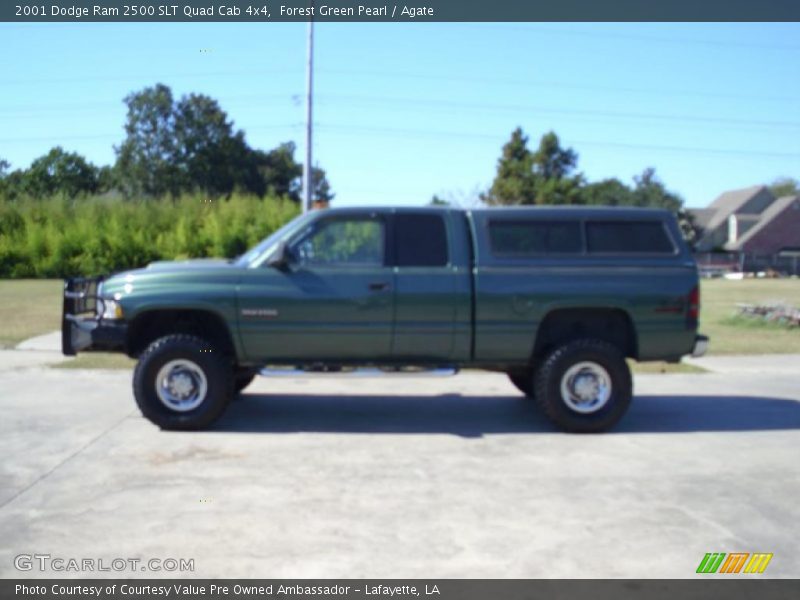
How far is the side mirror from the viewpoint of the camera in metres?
7.37

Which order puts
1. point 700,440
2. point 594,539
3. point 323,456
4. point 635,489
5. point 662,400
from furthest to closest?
point 662,400, point 700,440, point 323,456, point 635,489, point 594,539

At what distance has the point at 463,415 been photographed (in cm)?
844

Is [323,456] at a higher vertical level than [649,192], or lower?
lower

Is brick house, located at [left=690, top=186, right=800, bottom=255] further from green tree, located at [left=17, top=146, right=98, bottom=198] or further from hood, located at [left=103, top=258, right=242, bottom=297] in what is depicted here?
hood, located at [left=103, top=258, right=242, bottom=297]

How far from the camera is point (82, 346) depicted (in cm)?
767

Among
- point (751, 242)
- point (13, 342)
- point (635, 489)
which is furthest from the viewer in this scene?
point (751, 242)

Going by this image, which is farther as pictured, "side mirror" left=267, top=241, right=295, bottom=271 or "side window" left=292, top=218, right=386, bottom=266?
"side window" left=292, top=218, right=386, bottom=266

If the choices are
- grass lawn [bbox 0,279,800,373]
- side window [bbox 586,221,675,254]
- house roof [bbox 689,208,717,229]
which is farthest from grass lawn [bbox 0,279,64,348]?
house roof [bbox 689,208,717,229]

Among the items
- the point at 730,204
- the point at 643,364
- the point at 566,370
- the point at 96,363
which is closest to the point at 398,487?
the point at 566,370

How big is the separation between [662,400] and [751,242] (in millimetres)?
64714

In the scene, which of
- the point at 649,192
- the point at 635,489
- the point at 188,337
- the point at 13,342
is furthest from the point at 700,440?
the point at 649,192

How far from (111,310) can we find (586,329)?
4.39 meters

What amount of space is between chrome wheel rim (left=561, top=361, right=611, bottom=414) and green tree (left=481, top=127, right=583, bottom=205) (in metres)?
34.3
